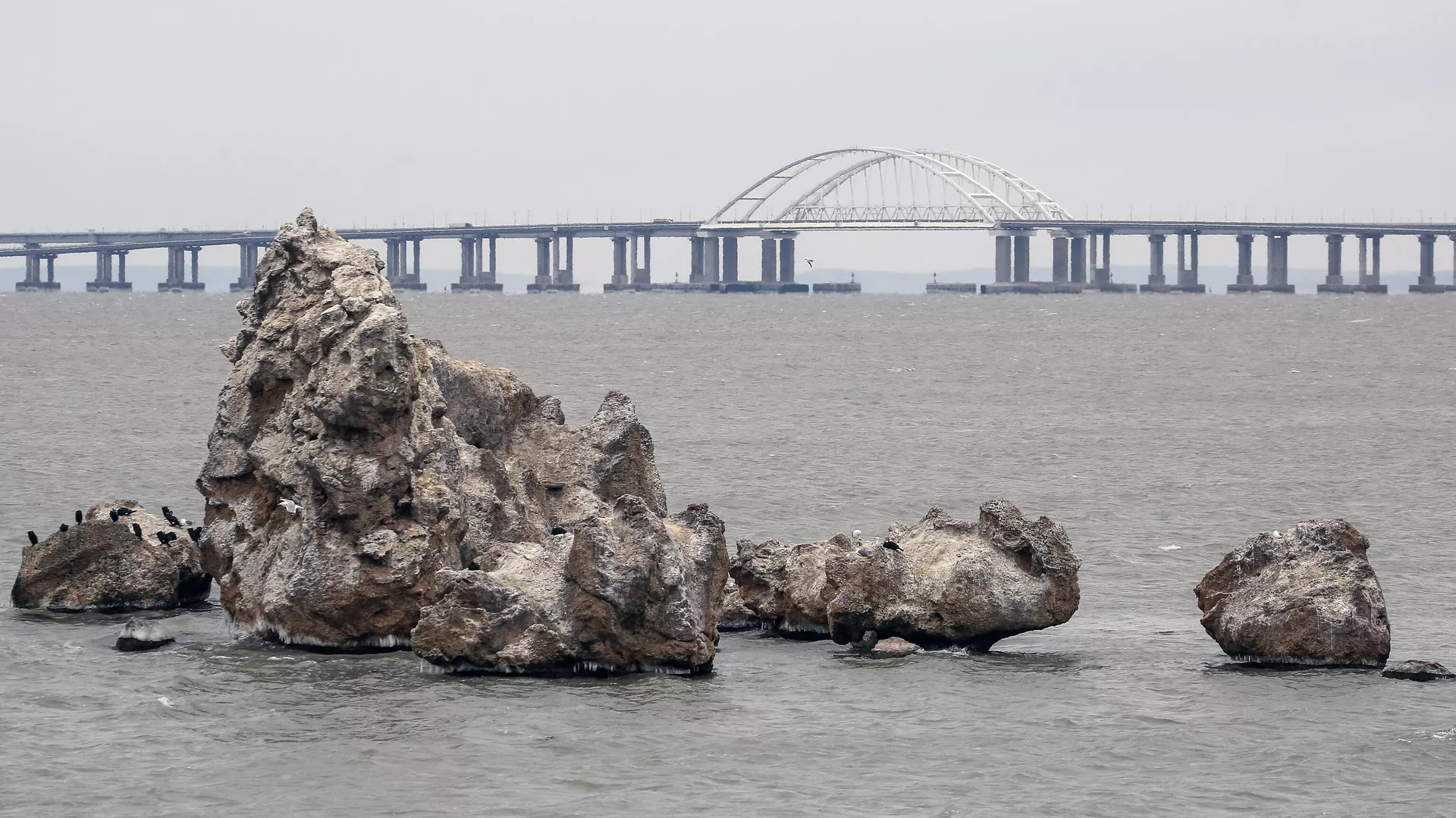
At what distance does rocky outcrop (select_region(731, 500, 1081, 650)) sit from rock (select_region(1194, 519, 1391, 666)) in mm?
1868

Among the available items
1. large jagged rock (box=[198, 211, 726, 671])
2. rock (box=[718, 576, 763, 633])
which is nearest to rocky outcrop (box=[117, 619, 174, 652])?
large jagged rock (box=[198, 211, 726, 671])

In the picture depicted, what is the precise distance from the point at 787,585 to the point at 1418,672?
728cm

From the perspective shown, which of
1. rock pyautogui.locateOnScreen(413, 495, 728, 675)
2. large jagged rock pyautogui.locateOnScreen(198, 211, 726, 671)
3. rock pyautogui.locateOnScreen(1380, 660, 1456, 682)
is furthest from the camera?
rock pyautogui.locateOnScreen(1380, 660, 1456, 682)

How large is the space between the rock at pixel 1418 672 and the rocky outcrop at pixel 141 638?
1337 centimetres

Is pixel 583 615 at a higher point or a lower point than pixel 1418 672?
higher

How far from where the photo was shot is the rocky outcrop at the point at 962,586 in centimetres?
2217

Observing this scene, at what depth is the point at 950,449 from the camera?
161ft

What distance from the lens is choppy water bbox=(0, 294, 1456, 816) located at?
1714 cm

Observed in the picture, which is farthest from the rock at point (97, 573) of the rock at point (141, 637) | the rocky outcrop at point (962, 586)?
the rocky outcrop at point (962, 586)

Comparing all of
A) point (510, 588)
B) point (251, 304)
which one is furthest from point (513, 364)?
point (510, 588)

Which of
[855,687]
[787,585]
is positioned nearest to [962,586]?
[855,687]

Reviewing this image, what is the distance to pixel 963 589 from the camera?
22.1 metres

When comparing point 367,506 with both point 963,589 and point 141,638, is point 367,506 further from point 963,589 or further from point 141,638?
point 963,589

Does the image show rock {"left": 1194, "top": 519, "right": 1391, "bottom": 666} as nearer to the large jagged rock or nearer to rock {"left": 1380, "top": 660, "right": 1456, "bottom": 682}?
rock {"left": 1380, "top": 660, "right": 1456, "bottom": 682}
